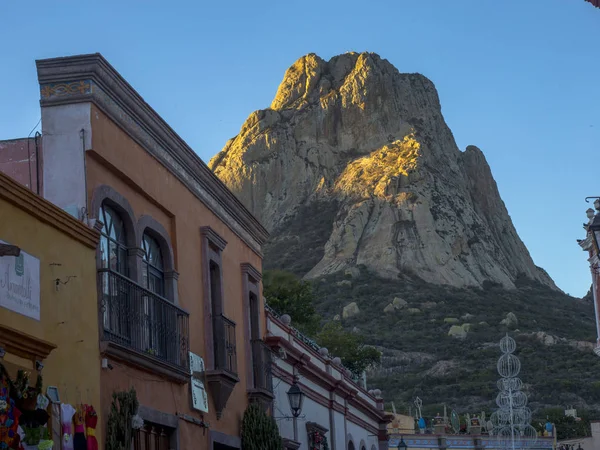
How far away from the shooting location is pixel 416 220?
123 m

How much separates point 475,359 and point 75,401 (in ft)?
257

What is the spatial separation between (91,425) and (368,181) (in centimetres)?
11894

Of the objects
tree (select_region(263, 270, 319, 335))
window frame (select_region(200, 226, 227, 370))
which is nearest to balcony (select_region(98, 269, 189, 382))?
window frame (select_region(200, 226, 227, 370))

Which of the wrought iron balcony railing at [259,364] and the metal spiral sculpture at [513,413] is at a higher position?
the metal spiral sculpture at [513,413]

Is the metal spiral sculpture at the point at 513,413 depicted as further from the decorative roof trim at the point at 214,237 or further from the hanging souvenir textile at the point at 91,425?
the hanging souvenir textile at the point at 91,425

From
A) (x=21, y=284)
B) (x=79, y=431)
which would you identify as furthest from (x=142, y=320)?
(x=21, y=284)

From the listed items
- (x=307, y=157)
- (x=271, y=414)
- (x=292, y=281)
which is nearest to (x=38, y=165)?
(x=271, y=414)

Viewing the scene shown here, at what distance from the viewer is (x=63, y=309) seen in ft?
39.8

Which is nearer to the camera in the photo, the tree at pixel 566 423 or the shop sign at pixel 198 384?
the shop sign at pixel 198 384

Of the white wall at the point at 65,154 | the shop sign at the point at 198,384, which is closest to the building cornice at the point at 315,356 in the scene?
the shop sign at the point at 198,384

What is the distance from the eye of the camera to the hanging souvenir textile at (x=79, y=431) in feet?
39.4

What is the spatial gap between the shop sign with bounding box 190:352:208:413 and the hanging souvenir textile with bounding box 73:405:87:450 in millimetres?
4149

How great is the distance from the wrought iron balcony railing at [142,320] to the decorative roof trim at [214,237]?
2.04 meters

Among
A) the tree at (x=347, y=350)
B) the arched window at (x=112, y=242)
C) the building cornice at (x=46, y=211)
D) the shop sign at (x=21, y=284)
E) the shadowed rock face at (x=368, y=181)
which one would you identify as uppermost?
the shadowed rock face at (x=368, y=181)
